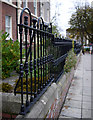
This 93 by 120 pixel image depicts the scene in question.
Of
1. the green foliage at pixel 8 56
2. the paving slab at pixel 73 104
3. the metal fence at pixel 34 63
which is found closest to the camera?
the metal fence at pixel 34 63

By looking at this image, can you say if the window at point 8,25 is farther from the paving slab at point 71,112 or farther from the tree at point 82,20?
the tree at point 82,20

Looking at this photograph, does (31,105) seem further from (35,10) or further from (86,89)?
(35,10)

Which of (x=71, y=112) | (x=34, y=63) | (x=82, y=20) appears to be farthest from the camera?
(x=82, y=20)

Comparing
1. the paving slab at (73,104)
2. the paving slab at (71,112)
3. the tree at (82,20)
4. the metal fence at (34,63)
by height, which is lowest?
the paving slab at (71,112)

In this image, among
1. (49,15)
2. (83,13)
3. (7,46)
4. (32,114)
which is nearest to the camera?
(32,114)

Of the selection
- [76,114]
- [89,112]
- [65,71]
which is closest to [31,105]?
[76,114]

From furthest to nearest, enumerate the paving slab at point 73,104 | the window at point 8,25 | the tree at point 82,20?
the tree at point 82,20 < the window at point 8,25 < the paving slab at point 73,104

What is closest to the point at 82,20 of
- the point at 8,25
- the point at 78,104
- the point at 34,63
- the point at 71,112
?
the point at 8,25

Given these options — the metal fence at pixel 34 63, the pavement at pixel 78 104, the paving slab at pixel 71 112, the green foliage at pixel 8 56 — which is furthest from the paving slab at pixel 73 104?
the green foliage at pixel 8 56

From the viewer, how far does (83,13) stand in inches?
1399

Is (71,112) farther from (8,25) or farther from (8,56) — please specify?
(8,25)

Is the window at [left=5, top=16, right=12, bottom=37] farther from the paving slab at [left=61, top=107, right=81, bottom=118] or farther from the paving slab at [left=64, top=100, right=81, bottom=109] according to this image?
the paving slab at [left=61, top=107, right=81, bottom=118]

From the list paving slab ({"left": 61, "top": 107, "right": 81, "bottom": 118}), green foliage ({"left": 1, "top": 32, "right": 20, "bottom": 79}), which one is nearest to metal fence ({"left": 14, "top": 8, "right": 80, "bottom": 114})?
paving slab ({"left": 61, "top": 107, "right": 81, "bottom": 118})

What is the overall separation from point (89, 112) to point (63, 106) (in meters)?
0.63
